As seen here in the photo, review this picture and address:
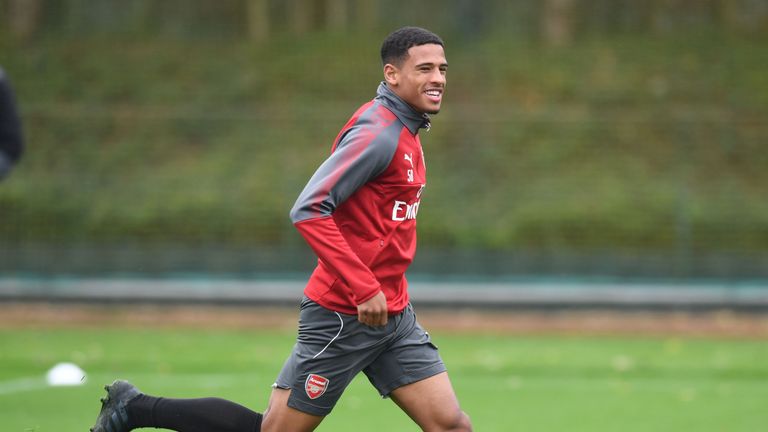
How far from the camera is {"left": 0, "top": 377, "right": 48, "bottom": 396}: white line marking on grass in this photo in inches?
407

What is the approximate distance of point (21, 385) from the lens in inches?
420

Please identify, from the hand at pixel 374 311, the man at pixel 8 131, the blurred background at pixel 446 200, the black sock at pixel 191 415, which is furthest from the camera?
the blurred background at pixel 446 200

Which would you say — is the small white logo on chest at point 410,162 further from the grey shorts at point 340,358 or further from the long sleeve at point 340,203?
the grey shorts at point 340,358

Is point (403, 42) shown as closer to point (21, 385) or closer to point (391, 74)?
point (391, 74)

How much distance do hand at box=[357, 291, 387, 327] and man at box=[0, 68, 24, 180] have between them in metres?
1.96

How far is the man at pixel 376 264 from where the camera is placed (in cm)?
532

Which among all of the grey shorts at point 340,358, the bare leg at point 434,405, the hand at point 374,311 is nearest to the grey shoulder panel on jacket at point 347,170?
the hand at point 374,311

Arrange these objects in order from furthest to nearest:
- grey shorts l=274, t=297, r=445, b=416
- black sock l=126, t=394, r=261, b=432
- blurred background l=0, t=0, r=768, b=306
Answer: blurred background l=0, t=0, r=768, b=306, black sock l=126, t=394, r=261, b=432, grey shorts l=274, t=297, r=445, b=416

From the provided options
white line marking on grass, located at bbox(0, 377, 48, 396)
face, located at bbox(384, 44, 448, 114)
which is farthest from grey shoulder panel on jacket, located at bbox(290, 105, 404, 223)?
white line marking on grass, located at bbox(0, 377, 48, 396)

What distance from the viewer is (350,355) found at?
5559 mm

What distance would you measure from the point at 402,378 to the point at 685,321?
37.2ft

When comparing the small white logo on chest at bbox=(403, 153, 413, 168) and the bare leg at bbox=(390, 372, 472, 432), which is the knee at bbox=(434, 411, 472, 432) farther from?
the small white logo on chest at bbox=(403, 153, 413, 168)

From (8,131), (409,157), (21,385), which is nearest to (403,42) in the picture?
(409,157)

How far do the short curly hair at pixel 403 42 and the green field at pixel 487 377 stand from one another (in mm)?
3691
